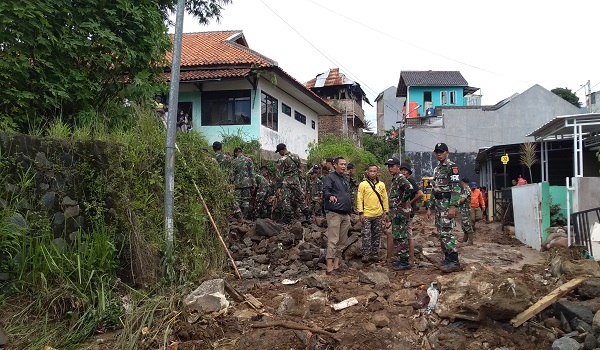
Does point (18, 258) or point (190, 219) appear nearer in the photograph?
point (18, 258)

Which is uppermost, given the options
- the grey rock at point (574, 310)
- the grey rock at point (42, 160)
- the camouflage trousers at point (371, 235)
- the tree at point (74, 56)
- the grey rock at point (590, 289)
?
the tree at point (74, 56)

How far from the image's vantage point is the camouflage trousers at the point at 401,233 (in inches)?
296

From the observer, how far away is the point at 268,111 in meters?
18.5

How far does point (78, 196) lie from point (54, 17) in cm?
275

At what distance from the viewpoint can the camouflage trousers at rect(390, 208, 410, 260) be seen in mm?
7527

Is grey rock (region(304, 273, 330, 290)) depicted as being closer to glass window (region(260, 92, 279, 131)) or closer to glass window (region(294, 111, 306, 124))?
glass window (region(260, 92, 279, 131))

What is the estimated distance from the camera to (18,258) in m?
4.91

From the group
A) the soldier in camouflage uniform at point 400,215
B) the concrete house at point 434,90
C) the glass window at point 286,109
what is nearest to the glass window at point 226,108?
the glass window at point 286,109

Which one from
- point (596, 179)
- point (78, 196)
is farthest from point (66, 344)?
point (596, 179)

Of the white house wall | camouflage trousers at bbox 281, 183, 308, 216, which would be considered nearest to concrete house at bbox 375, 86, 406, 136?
the white house wall

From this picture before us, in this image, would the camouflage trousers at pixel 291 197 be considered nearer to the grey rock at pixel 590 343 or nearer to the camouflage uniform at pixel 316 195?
the camouflage uniform at pixel 316 195

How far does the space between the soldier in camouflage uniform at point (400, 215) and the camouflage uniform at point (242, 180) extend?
13.4 feet

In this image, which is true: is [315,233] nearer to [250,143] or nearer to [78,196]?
[78,196]

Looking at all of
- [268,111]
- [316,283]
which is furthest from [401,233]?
[268,111]
